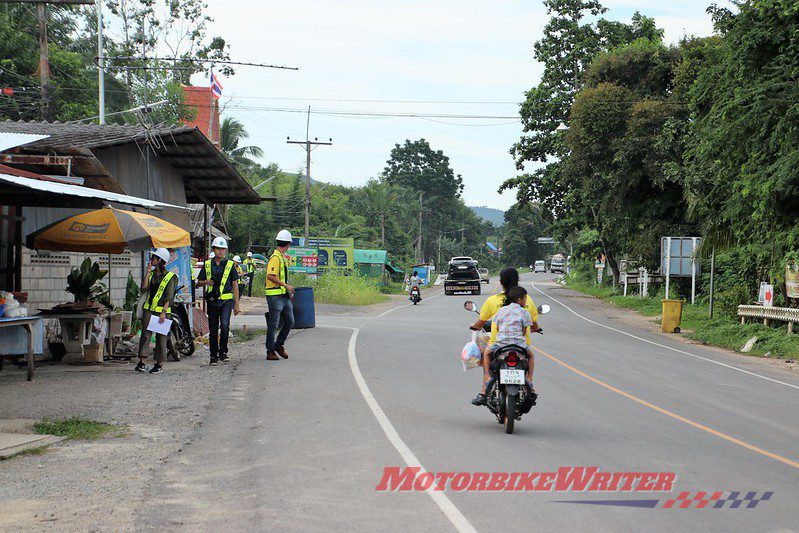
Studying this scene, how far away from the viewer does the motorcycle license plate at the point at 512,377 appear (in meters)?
9.06

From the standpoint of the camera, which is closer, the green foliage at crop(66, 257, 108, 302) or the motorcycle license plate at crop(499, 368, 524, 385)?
the motorcycle license plate at crop(499, 368, 524, 385)

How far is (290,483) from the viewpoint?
691 centimetres

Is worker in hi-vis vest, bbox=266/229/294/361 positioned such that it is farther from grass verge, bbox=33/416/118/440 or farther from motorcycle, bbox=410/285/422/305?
motorcycle, bbox=410/285/422/305

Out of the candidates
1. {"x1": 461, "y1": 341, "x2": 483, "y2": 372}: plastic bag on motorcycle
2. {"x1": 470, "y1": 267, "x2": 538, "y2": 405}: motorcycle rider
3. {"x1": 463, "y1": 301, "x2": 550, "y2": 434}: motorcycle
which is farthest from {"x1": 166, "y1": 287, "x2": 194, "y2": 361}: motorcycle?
{"x1": 463, "y1": 301, "x2": 550, "y2": 434}: motorcycle

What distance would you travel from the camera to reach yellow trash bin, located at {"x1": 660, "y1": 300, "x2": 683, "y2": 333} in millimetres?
28156

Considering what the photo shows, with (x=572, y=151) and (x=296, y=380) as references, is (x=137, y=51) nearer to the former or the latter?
(x=572, y=151)

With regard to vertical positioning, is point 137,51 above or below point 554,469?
above

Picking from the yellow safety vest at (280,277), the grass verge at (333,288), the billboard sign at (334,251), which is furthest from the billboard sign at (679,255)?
the billboard sign at (334,251)

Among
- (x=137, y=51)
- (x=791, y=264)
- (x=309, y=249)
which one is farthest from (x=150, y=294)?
(x=137, y=51)

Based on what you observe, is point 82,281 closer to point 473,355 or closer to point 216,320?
point 216,320

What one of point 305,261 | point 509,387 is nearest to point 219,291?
point 509,387

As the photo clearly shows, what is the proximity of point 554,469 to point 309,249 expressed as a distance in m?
42.2

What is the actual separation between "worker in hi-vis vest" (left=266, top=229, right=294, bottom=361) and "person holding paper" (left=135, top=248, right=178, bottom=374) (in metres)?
1.81

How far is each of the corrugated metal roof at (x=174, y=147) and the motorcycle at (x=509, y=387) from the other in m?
8.97
